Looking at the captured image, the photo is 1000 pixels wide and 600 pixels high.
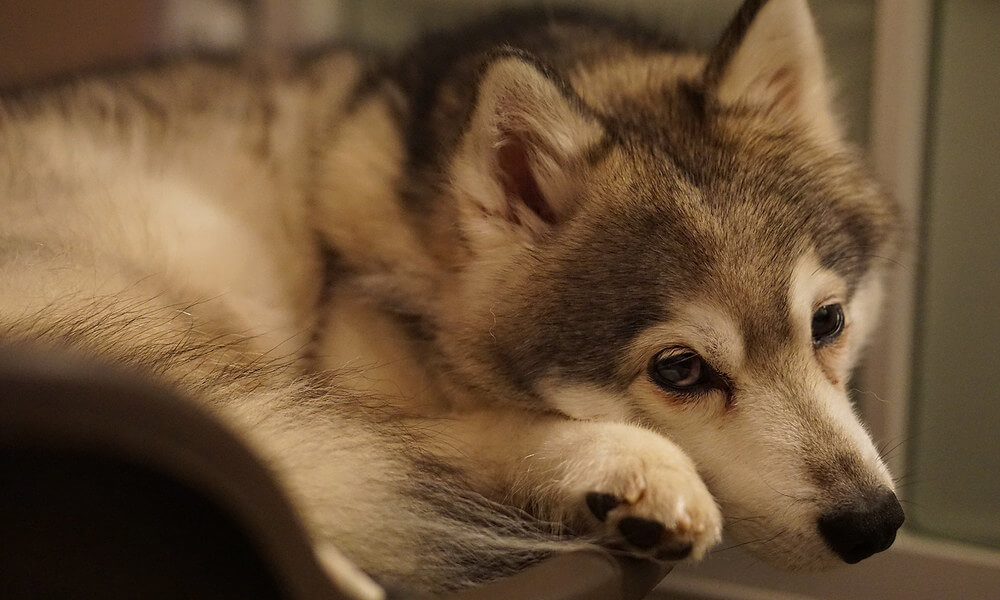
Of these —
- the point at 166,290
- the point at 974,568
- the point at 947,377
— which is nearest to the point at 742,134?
the point at 166,290

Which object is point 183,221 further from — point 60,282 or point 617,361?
point 617,361

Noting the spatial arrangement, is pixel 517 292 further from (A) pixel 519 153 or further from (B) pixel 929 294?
(B) pixel 929 294

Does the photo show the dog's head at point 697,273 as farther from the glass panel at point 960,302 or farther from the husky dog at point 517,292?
the glass panel at point 960,302

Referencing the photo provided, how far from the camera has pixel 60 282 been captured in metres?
0.96

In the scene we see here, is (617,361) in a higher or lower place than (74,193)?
lower

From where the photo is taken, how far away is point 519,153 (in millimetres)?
1157

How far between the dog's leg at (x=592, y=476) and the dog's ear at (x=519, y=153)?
29cm

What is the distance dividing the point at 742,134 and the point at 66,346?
3.06 feet

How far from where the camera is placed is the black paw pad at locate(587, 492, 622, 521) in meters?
0.90

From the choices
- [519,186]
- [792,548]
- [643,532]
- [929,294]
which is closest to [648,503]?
[643,532]

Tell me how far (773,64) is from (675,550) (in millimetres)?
797

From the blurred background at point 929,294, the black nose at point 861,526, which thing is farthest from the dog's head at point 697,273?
the blurred background at point 929,294

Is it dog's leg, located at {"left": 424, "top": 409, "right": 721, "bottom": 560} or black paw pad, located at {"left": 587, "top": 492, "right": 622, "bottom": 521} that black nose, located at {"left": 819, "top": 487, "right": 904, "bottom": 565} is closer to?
dog's leg, located at {"left": 424, "top": 409, "right": 721, "bottom": 560}

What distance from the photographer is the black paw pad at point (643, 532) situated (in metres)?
0.86
